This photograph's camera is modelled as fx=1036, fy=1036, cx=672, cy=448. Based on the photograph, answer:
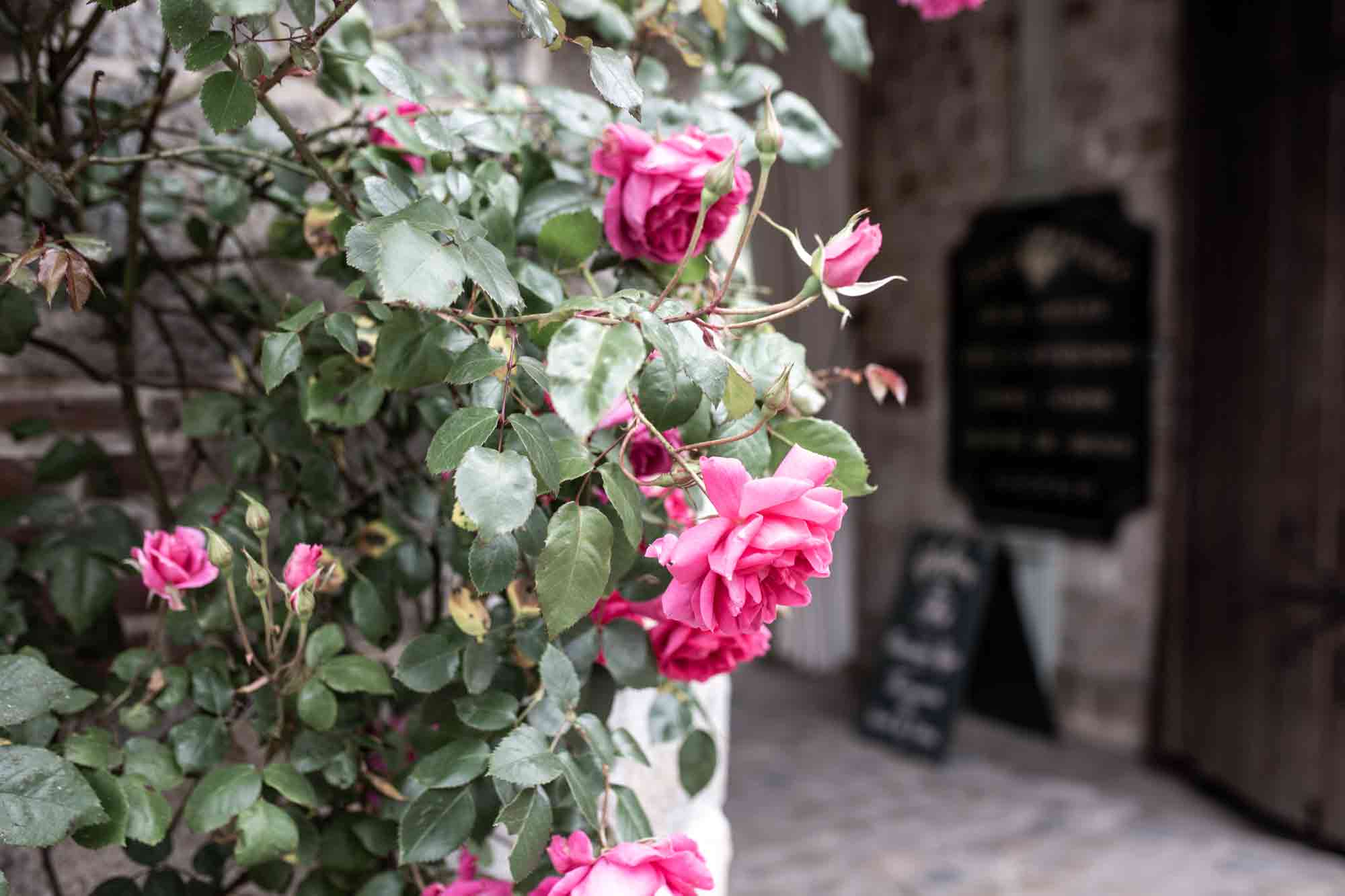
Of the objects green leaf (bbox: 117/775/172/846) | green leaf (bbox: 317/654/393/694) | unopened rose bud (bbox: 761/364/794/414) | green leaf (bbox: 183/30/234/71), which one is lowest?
green leaf (bbox: 117/775/172/846)

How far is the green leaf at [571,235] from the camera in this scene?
2.27 ft

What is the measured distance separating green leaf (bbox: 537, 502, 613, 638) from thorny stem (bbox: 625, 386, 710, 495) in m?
0.05

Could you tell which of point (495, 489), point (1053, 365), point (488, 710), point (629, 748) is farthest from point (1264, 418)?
point (495, 489)

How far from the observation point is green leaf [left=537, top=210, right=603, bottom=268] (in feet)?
2.27

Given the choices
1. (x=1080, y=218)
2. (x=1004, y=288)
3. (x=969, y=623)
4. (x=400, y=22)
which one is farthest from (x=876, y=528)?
(x=400, y=22)

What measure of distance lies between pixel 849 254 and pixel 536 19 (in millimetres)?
206

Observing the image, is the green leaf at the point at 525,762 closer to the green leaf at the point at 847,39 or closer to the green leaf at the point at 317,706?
the green leaf at the point at 317,706

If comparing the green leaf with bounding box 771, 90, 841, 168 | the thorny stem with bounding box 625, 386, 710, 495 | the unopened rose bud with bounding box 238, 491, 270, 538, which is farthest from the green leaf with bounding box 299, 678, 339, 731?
the green leaf with bounding box 771, 90, 841, 168

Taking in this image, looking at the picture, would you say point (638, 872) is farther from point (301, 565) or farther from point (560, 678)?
point (301, 565)

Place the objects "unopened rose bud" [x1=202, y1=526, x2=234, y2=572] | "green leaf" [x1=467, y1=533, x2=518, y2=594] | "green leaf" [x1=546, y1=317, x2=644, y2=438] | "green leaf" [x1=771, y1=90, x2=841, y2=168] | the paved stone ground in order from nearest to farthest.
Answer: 1. "green leaf" [x1=546, y1=317, x2=644, y2=438]
2. "green leaf" [x1=467, y1=533, x2=518, y2=594]
3. "unopened rose bud" [x1=202, y1=526, x2=234, y2=572]
4. "green leaf" [x1=771, y1=90, x2=841, y2=168]
5. the paved stone ground

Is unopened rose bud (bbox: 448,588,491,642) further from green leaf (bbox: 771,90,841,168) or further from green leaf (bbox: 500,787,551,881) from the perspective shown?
green leaf (bbox: 771,90,841,168)

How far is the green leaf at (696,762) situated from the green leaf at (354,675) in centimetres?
26

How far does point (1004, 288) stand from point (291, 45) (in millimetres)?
3326

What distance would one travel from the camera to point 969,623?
3463 mm
